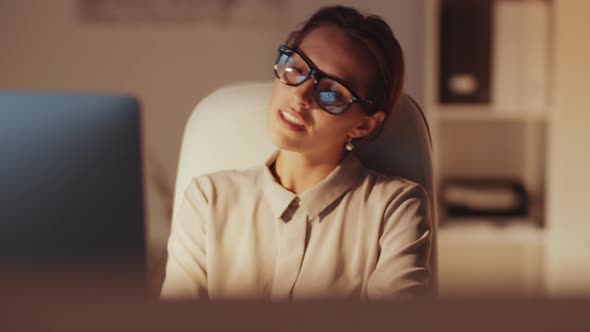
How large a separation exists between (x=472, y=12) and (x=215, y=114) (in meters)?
1.13

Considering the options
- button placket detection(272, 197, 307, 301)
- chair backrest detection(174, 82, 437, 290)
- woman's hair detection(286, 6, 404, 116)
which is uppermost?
woman's hair detection(286, 6, 404, 116)

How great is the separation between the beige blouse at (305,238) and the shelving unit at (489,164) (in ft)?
3.46

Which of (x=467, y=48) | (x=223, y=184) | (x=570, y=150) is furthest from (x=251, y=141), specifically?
(x=570, y=150)

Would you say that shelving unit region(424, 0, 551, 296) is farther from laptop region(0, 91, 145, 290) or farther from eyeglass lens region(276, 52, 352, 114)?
laptop region(0, 91, 145, 290)

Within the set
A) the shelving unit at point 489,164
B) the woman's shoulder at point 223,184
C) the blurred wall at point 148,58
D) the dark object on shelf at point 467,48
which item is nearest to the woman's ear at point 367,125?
the woman's shoulder at point 223,184

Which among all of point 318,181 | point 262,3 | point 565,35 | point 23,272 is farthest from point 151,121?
point 23,272

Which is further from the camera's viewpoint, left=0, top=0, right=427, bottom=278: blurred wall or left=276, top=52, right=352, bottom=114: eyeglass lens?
left=0, top=0, right=427, bottom=278: blurred wall

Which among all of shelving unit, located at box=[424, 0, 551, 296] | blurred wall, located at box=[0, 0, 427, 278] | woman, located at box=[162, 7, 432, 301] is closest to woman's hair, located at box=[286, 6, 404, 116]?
woman, located at box=[162, 7, 432, 301]

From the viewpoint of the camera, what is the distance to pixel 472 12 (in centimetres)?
176

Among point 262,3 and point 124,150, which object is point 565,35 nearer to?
point 262,3

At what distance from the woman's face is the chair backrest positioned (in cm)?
6

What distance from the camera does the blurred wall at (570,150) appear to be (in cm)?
179

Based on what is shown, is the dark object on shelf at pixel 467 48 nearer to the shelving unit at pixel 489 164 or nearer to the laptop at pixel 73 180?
the shelving unit at pixel 489 164

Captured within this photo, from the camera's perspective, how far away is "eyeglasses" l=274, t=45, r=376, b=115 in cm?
63
